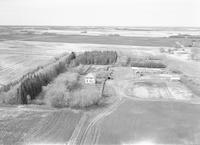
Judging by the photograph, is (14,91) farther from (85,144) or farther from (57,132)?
(85,144)

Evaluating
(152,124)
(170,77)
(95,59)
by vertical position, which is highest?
(95,59)

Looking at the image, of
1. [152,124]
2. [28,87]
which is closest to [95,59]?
[28,87]

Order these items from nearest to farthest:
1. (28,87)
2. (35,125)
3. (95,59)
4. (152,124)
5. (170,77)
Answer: (35,125) → (152,124) → (28,87) → (170,77) → (95,59)

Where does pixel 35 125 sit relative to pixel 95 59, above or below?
below

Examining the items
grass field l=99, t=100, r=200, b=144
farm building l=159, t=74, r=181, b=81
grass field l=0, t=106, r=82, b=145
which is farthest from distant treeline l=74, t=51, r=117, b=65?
grass field l=0, t=106, r=82, b=145

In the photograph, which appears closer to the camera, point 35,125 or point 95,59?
point 35,125

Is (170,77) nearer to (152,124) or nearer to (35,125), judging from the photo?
(152,124)

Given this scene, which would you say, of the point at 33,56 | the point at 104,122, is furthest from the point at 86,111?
the point at 33,56

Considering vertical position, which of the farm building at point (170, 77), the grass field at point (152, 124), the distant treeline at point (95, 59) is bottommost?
the grass field at point (152, 124)

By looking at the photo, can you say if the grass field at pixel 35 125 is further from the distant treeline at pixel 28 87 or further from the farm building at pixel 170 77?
the farm building at pixel 170 77

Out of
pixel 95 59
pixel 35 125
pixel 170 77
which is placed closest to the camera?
pixel 35 125

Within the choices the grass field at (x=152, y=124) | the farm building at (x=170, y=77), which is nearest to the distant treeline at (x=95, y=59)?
the farm building at (x=170, y=77)

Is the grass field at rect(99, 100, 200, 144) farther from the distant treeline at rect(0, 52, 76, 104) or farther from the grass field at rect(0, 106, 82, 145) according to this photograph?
the distant treeline at rect(0, 52, 76, 104)
